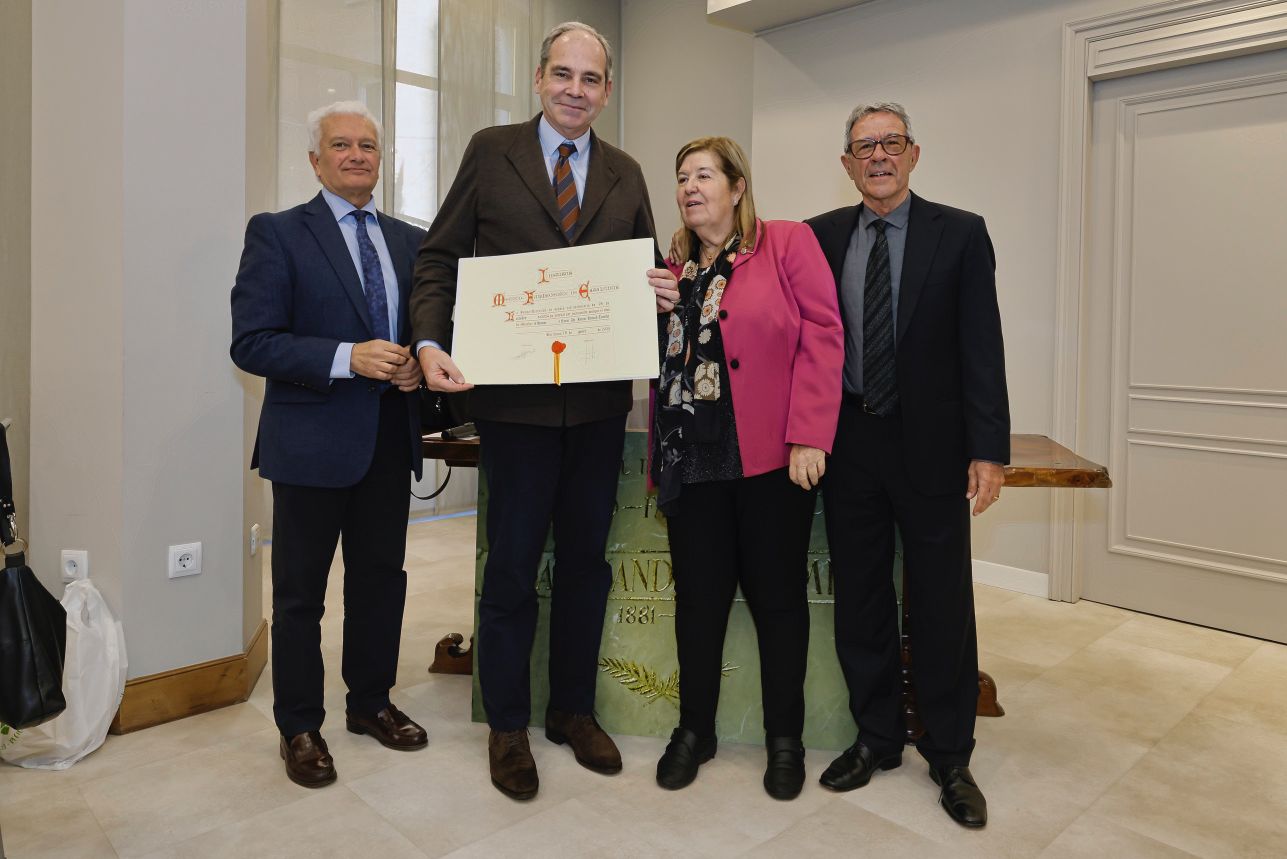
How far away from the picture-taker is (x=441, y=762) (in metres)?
2.24

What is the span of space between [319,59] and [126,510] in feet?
10.8

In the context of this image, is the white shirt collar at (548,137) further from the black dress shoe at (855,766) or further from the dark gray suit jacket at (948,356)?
the black dress shoe at (855,766)

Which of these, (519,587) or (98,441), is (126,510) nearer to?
(98,441)

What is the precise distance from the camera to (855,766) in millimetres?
2123

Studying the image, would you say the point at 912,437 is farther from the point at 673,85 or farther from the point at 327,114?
the point at 673,85

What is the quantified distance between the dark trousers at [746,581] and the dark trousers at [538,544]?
209 millimetres

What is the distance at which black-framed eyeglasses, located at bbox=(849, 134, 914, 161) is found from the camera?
1996 mm

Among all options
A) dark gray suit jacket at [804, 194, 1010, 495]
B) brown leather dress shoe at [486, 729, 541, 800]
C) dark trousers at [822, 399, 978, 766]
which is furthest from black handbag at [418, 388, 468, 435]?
dark gray suit jacket at [804, 194, 1010, 495]

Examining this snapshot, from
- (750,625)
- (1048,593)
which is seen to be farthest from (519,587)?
(1048,593)

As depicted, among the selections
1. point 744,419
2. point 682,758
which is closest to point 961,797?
point 682,758

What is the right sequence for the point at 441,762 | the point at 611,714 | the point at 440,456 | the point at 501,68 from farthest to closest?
the point at 501,68 → the point at 440,456 → the point at 611,714 → the point at 441,762

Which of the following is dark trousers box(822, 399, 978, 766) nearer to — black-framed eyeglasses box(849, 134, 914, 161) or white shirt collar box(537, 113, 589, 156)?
black-framed eyeglasses box(849, 134, 914, 161)

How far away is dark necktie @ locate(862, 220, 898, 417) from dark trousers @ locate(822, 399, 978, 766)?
51 mm

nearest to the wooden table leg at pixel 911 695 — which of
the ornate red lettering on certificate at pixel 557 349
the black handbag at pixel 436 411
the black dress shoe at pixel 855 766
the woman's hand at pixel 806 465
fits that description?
the black dress shoe at pixel 855 766
